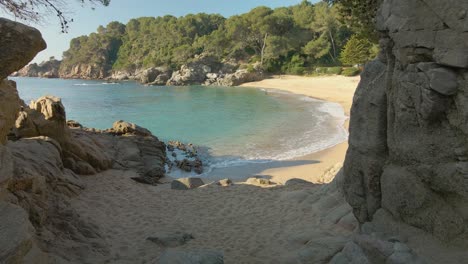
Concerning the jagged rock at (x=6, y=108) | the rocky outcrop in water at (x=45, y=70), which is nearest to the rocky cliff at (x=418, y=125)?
the jagged rock at (x=6, y=108)

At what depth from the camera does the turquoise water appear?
793 inches

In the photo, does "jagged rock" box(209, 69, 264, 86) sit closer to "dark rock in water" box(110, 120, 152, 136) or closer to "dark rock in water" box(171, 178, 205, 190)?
"dark rock in water" box(110, 120, 152, 136)

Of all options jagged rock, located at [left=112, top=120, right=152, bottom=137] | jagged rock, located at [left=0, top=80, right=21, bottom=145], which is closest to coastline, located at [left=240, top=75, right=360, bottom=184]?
jagged rock, located at [left=112, top=120, right=152, bottom=137]

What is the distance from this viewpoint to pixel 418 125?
192 inches

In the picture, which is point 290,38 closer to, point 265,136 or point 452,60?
point 265,136

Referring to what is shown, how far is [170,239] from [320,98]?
36.8m

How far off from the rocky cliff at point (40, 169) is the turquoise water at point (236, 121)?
20.3 ft

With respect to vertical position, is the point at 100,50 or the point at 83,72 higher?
the point at 100,50

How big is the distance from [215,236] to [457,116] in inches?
208

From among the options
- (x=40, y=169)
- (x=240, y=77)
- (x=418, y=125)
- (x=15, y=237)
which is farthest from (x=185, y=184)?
(x=240, y=77)

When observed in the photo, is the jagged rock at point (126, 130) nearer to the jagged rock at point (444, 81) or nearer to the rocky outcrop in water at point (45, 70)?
the jagged rock at point (444, 81)

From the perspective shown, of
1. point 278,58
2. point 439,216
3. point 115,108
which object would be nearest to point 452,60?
point 439,216

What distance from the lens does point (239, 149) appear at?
2031 centimetres

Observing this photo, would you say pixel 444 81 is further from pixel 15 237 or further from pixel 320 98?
pixel 320 98
